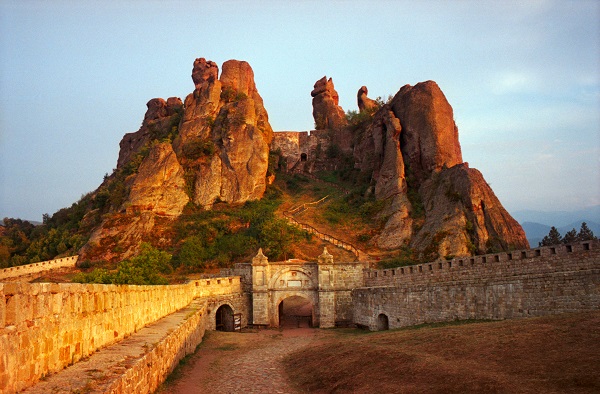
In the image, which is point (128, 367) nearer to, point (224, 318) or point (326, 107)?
point (224, 318)

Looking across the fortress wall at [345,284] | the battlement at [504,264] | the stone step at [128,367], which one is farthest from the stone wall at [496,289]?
the stone step at [128,367]

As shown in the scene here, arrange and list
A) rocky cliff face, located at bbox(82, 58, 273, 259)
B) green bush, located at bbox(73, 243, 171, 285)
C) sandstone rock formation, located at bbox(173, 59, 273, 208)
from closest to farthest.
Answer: green bush, located at bbox(73, 243, 171, 285), rocky cliff face, located at bbox(82, 58, 273, 259), sandstone rock formation, located at bbox(173, 59, 273, 208)

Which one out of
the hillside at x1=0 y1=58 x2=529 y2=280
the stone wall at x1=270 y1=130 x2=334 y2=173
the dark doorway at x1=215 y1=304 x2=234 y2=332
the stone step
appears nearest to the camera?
the stone step

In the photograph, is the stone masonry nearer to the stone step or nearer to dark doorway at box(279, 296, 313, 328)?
the stone step

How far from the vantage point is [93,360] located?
964 cm

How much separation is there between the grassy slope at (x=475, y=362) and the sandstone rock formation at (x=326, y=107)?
190ft

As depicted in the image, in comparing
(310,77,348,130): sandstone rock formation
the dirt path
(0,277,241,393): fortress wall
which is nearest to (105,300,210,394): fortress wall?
the dirt path

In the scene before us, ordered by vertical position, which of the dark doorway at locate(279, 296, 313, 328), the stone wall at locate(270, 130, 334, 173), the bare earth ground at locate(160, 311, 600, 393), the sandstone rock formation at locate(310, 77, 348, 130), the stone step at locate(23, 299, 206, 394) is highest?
the sandstone rock formation at locate(310, 77, 348, 130)

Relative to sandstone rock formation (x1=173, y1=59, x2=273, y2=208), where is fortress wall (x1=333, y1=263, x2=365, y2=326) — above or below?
below

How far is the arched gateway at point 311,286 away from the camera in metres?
33.6

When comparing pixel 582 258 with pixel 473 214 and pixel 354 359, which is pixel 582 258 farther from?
pixel 473 214

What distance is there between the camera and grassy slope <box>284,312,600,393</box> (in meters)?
9.73

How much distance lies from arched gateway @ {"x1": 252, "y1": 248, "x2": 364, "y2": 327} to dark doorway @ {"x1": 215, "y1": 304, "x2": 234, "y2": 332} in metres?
1.58

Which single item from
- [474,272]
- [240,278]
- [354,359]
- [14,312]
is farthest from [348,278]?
[14,312]
